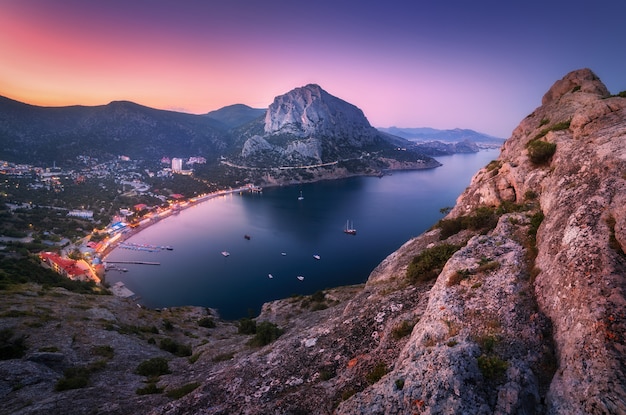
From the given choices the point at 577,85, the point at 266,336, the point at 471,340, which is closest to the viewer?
the point at 471,340

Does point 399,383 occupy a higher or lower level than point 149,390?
higher

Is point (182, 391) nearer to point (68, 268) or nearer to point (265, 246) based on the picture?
point (68, 268)

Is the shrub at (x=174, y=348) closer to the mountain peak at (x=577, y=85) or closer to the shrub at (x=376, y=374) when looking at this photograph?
the shrub at (x=376, y=374)

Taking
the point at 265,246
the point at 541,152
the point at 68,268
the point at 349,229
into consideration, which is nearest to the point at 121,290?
the point at 68,268

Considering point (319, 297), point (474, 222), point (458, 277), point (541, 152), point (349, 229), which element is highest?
point (541, 152)

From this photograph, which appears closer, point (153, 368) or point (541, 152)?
point (541, 152)

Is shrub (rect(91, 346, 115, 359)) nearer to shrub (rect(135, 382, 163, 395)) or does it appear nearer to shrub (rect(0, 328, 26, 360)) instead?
shrub (rect(0, 328, 26, 360))

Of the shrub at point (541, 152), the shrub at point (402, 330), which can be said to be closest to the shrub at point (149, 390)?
the shrub at point (402, 330)
